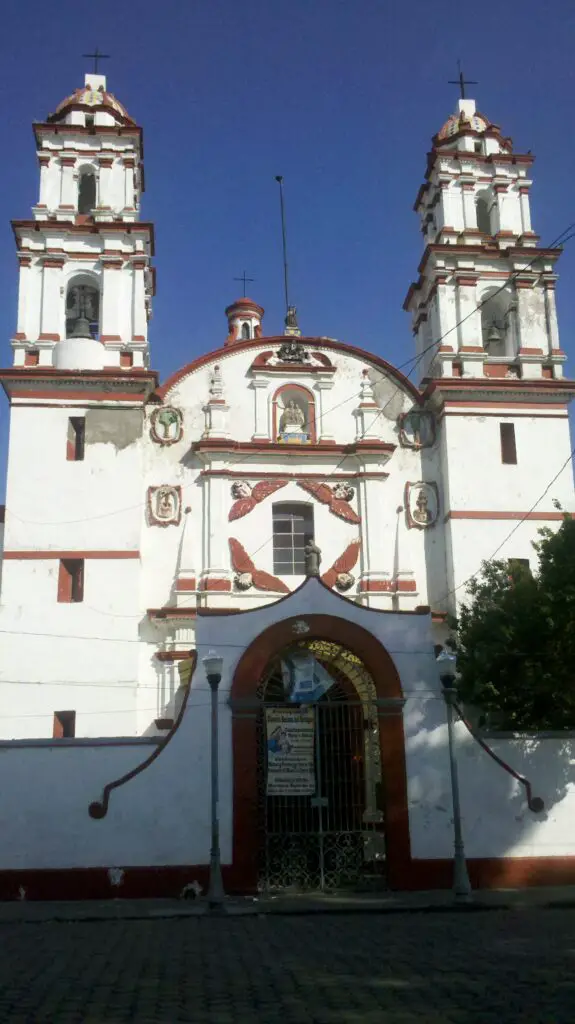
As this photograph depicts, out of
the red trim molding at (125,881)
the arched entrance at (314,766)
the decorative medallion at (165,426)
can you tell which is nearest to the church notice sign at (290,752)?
the arched entrance at (314,766)

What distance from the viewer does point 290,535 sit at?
23.5 metres

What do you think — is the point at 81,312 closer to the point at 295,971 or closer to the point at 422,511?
the point at 422,511

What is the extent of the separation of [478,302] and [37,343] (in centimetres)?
1058

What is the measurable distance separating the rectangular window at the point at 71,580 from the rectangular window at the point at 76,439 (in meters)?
2.35

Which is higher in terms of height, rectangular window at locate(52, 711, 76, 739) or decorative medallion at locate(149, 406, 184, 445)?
decorative medallion at locate(149, 406, 184, 445)

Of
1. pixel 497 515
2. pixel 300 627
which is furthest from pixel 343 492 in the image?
pixel 300 627

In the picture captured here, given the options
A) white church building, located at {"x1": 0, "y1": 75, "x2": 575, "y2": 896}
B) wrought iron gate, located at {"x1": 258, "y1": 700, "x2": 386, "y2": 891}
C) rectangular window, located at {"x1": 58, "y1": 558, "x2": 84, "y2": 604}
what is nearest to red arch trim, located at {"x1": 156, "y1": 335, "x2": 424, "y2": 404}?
white church building, located at {"x1": 0, "y1": 75, "x2": 575, "y2": 896}

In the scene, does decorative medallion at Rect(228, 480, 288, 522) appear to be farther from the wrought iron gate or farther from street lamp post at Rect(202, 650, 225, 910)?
street lamp post at Rect(202, 650, 225, 910)

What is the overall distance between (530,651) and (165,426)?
33.1 feet

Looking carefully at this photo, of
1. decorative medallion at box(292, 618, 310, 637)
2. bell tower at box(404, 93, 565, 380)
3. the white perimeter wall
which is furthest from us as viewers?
bell tower at box(404, 93, 565, 380)

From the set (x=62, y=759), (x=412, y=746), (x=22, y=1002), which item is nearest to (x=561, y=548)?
(x=412, y=746)

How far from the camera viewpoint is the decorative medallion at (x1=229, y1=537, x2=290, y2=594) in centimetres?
2266

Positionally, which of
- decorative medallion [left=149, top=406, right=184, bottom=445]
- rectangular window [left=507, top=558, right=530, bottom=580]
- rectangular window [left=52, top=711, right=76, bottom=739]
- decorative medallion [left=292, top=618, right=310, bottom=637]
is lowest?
rectangular window [left=52, top=711, right=76, bottom=739]

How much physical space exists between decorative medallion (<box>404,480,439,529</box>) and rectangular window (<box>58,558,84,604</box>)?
7.39 meters
